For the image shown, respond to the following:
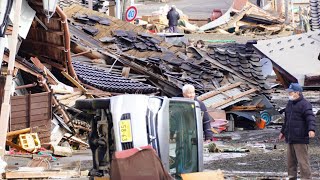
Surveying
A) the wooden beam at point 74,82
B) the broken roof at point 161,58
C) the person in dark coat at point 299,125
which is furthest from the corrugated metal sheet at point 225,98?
the person in dark coat at point 299,125

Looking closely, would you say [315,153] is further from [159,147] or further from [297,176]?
[159,147]

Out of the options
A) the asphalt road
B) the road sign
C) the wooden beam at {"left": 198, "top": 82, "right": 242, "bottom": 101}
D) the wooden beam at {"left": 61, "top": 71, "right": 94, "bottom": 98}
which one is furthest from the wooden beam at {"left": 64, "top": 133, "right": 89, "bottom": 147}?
the asphalt road

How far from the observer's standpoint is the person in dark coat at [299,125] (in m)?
12.6

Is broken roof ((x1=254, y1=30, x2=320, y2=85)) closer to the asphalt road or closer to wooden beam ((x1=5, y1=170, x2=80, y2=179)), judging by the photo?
wooden beam ((x1=5, y1=170, x2=80, y2=179))

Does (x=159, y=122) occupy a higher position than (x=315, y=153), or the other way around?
(x=159, y=122)

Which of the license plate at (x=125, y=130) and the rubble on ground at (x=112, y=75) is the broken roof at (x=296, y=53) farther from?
the license plate at (x=125, y=130)

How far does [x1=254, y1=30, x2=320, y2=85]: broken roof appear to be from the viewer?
24328 millimetres

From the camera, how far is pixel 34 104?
58.2 feet

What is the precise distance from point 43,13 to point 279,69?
7.16 meters

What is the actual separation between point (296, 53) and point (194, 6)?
3799 centimetres

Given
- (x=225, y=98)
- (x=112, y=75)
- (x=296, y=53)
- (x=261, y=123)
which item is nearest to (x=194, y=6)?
(x=296, y=53)

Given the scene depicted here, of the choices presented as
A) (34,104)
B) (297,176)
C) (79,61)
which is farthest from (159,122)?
(79,61)

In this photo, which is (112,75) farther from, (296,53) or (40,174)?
(40,174)

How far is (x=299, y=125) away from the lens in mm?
12633
